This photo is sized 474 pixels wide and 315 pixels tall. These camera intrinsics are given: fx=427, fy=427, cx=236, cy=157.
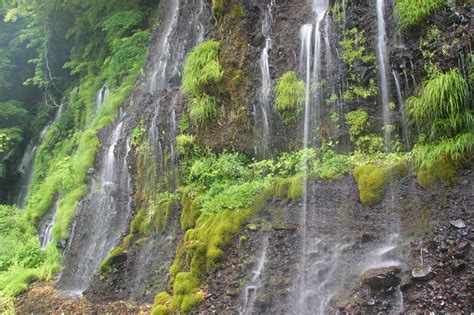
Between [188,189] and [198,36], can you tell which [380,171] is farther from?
[198,36]

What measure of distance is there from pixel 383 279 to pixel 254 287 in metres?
1.86

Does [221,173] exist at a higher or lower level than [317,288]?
higher

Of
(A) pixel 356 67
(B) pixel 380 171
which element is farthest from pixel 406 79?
(B) pixel 380 171

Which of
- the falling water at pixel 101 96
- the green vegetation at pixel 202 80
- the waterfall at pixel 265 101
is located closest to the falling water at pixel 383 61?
the waterfall at pixel 265 101

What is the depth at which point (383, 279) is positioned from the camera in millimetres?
5070

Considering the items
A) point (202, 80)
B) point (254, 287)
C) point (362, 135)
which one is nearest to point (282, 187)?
point (362, 135)

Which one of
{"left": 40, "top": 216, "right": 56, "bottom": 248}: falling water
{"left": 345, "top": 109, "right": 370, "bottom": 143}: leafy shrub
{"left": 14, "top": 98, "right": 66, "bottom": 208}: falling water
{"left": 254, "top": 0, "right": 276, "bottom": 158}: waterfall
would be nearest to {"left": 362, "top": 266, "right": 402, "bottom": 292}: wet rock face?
{"left": 345, "top": 109, "right": 370, "bottom": 143}: leafy shrub

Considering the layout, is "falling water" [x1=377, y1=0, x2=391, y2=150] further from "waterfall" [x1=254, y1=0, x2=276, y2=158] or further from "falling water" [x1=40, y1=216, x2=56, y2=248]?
"falling water" [x1=40, y1=216, x2=56, y2=248]

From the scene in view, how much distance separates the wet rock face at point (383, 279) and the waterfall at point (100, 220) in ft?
20.7

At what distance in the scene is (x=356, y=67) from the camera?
26.1ft

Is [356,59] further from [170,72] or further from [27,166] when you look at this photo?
[27,166]

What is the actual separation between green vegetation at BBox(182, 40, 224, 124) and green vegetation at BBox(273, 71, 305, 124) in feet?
5.17

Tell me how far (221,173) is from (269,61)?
2594 mm

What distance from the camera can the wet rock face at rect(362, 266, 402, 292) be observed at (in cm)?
503
